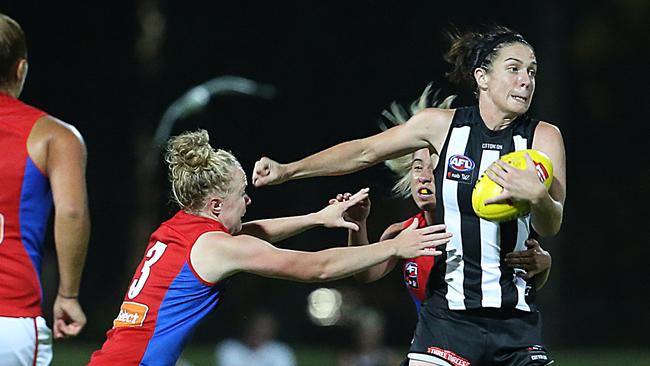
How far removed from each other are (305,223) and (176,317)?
0.86 meters

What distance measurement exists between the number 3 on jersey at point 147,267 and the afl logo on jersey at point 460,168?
1208mm

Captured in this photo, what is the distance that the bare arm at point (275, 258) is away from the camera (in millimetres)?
4535

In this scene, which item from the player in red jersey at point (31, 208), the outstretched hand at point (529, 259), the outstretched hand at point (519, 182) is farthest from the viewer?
the outstretched hand at point (529, 259)

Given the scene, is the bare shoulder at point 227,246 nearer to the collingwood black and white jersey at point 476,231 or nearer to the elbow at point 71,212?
the elbow at point 71,212

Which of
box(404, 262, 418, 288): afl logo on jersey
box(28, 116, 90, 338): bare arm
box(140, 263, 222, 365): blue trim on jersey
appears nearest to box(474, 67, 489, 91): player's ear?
box(404, 262, 418, 288): afl logo on jersey

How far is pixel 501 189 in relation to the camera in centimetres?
447

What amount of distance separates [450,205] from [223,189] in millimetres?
945

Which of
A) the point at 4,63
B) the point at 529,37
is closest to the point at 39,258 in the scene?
the point at 4,63

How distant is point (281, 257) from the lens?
180 inches

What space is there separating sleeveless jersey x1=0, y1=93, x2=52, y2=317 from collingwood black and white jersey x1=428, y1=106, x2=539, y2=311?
164 centimetres

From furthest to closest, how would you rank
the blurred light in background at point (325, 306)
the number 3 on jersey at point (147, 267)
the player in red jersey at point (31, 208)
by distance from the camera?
the blurred light in background at point (325, 306) → the number 3 on jersey at point (147, 267) → the player in red jersey at point (31, 208)

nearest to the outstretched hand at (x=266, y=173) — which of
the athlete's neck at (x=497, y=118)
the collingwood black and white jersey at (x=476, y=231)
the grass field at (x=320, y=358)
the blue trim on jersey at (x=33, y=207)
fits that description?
the collingwood black and white jersey at (x=476, y=231)

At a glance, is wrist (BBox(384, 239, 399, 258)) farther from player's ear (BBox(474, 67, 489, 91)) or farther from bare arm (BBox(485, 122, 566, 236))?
player's ear (BBox(474, 67, 489, 91))

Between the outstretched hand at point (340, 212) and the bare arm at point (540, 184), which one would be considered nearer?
the bare arm at point (540, 184)
